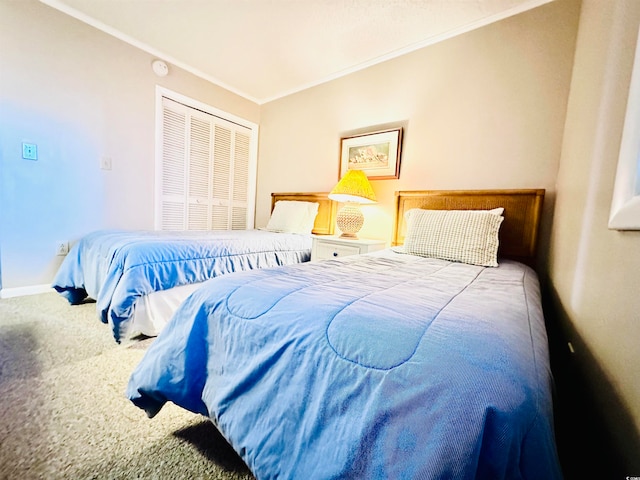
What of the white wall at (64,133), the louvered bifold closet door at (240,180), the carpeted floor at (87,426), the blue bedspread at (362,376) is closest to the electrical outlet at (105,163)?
the white wall at (64,133)

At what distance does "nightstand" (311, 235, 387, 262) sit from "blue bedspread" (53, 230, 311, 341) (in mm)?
276

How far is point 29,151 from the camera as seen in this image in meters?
2.14

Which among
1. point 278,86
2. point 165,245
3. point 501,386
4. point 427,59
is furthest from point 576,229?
point 278,86

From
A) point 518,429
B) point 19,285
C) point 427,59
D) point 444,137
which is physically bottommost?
point 19,285

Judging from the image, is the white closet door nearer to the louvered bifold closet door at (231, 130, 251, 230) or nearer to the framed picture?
the louvered bifold closet door at (231, 130, 251, 230)

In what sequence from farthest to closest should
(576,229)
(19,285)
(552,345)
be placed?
(19,285), (552,345), (576,229)

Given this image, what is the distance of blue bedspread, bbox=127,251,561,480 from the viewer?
0.37m

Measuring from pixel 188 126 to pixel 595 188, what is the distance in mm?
3554

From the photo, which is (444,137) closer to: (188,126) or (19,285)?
(188,126)

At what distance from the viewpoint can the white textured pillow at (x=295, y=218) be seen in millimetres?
2914

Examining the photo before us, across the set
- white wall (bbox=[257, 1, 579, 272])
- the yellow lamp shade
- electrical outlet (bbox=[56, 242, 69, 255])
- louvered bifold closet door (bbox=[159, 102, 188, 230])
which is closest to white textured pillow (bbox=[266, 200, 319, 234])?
white wall (bbox=[257, 1, 579, 272])

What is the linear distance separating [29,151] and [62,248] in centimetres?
84

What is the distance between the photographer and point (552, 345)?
51.2 inches

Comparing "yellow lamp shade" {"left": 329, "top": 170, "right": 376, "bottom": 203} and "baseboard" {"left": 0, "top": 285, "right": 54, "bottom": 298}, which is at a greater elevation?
"yellow lamp shade" {"left": 329, "top": 170, "right": 376, "bottom": 203}
